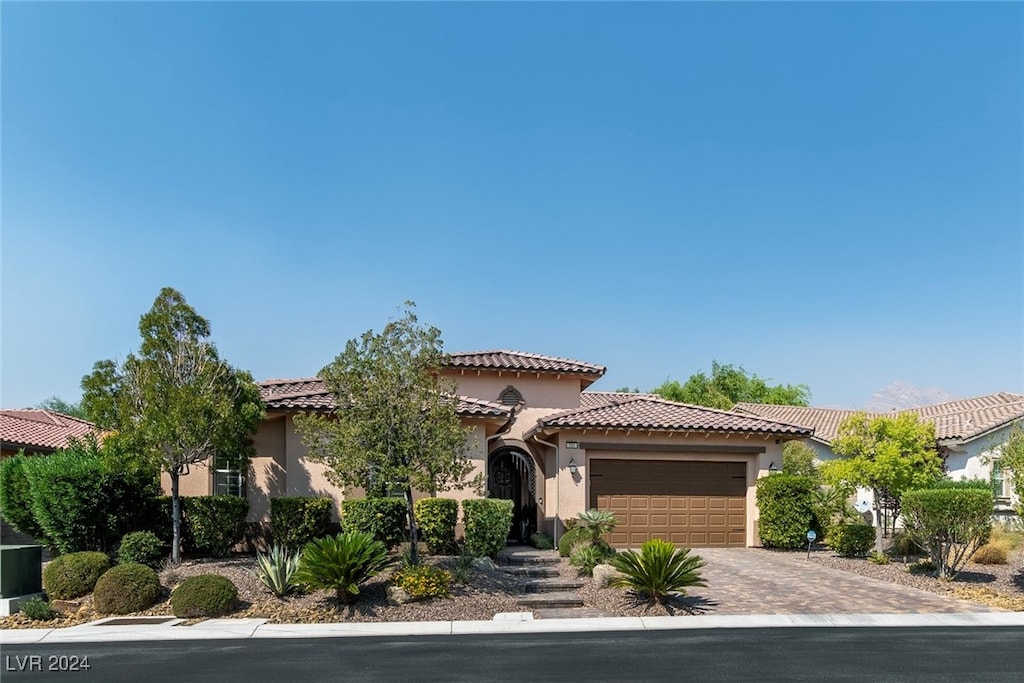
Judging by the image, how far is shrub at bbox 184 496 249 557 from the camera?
1795 centimetres

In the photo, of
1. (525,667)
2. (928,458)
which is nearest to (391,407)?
(525,667)

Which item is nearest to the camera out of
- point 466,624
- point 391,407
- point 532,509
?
point 466,624

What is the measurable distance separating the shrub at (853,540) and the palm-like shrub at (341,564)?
40.7 ft

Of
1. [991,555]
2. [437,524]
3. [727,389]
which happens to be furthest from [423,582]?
[727,389]

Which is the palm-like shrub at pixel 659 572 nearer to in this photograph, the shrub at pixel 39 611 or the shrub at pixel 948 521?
the shrub at pixel 948 521

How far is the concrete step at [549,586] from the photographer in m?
16.1

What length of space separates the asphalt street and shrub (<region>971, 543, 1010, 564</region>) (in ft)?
24.4

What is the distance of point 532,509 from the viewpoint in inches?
970

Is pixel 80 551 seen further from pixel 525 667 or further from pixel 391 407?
pixel 525 667

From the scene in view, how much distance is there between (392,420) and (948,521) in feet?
38.8

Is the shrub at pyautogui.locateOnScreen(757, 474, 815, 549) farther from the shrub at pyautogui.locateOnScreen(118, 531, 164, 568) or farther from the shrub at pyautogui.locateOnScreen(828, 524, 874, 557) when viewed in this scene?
the shrub at pyautogui.locateOnScreen(118, 531, 164, 568)

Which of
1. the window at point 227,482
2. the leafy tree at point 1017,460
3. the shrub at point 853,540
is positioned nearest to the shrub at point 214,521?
the window at point 227,482

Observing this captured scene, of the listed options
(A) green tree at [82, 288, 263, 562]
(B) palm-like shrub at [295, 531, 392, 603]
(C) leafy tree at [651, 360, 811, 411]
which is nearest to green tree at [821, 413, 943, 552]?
(B) palm-like shrub at [295, 531, 392, 603]

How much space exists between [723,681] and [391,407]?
7.80 metres
